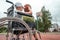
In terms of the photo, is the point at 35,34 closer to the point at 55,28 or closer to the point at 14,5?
the point at 14,5

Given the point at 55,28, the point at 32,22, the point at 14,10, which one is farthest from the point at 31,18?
the point at 55,28

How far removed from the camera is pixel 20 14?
3.80 ft

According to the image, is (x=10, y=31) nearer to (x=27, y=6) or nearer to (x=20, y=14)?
(x=20, y=14)

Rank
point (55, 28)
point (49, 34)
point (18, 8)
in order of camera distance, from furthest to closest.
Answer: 1. point (49, 34)
2. point (55, 28)
3. point (18, 8)

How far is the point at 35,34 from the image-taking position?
1277 millimetres

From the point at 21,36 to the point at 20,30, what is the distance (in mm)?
44

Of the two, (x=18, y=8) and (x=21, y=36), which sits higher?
(x=18, y=8)

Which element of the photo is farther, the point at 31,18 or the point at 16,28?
the point at 31,18

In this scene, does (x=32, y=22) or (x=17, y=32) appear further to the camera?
(x=32, y=22)

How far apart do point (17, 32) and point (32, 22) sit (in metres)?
0.15

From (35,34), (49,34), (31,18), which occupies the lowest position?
(49,34)

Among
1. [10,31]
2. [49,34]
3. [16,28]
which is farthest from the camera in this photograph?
[49,34]

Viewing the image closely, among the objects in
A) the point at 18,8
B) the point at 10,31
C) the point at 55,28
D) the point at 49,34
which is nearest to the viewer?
the point at 10,31

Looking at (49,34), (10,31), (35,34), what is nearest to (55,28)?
(49,34)
